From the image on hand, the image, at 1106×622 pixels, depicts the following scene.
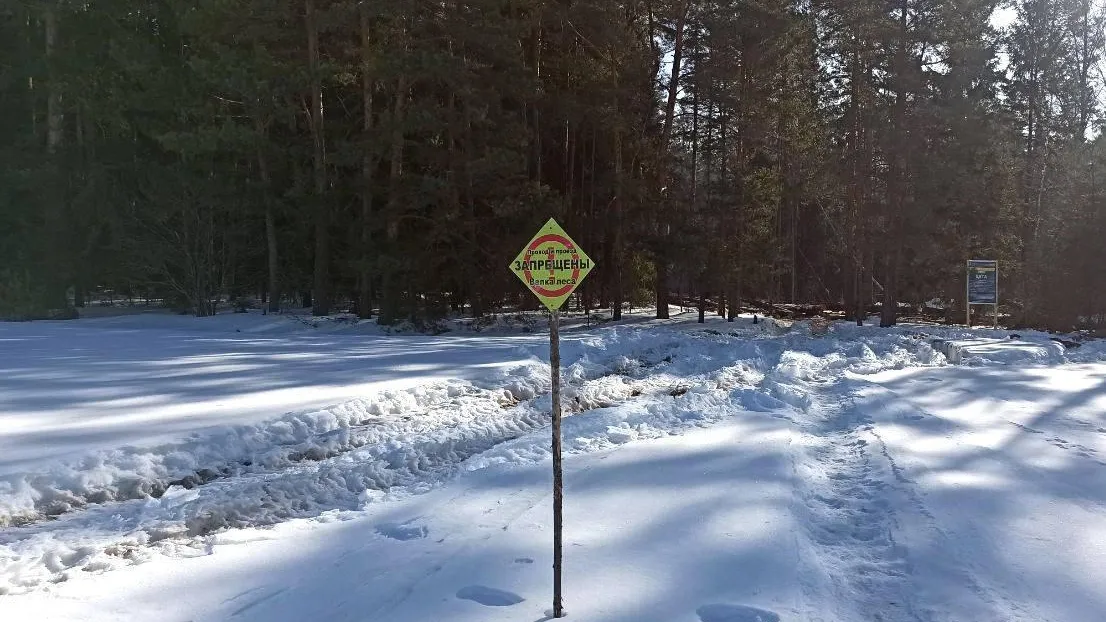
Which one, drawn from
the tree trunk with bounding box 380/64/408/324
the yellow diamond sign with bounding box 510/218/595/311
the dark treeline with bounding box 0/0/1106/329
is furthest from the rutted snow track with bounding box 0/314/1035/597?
the dark treeline with bounding box 0/0/1106/329

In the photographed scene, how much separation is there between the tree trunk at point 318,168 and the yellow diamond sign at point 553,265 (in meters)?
19.8

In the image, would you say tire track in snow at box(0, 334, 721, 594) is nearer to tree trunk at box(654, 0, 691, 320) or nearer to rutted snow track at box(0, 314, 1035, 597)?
rutted snow track at box(0, 314, 1035, 597)

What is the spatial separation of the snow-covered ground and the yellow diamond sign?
1.89 metres

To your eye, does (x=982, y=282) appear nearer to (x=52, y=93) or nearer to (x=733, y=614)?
(x=733, y=614)

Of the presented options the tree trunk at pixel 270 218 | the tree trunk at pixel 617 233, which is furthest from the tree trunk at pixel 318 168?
the tree trunk at pixel 617 233

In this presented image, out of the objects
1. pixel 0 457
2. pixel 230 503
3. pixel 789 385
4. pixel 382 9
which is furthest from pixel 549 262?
pixel 382 9

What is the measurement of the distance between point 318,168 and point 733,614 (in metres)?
22.7

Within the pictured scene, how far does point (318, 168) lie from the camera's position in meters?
24.1

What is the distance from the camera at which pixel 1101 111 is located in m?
33.8

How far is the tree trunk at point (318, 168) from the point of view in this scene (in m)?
22.9

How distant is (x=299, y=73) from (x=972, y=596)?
22083 millimetres

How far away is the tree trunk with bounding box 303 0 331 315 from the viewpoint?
75.2 feet

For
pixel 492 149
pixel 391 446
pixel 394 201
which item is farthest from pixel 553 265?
pixel 394 201

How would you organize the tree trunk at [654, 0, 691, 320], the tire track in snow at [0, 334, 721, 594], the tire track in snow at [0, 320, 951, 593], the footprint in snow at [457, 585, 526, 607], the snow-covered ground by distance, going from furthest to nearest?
1. the tree trunk at [654, 0, 691, 320]
2. the tire track in snow at [0, 320, 951, 593]
3. the tire track in snow at [0, 334, 721, 594]
4. the snow-covered ground
5. the footprint in snow at [457, 585, 526, 607]
